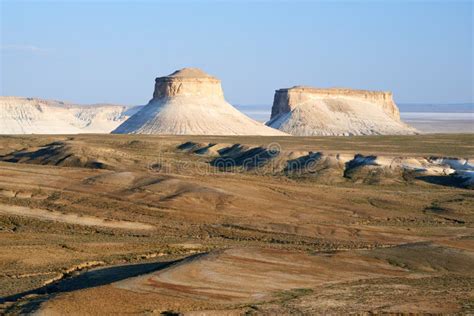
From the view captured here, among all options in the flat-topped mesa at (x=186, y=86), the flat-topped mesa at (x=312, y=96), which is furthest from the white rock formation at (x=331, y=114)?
the flat-topped mesa at (x=186, y=86)

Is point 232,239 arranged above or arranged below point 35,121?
below

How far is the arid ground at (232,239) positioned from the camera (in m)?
20.6

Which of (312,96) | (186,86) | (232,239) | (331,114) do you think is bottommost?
(232,239)

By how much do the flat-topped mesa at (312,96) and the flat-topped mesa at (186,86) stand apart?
16248 mm

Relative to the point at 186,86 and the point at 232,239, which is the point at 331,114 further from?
the point at 232,239

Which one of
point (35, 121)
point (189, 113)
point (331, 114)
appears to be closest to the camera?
point (189, 113)

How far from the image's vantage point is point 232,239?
101 ft

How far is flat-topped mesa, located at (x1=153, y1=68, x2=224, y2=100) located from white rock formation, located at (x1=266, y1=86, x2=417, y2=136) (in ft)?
40.8

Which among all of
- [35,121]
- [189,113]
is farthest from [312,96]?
[35,121]

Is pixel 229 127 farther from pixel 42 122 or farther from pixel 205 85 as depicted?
pixel 42 122

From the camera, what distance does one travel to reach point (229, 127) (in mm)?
95688

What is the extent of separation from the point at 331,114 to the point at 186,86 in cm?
2380

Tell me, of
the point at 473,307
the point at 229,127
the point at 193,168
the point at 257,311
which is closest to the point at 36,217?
the point at 257,311

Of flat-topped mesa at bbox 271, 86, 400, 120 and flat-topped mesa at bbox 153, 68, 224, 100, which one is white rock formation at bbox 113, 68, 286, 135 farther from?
flat-topped mesa at bbox 271, 86, 400, 120
